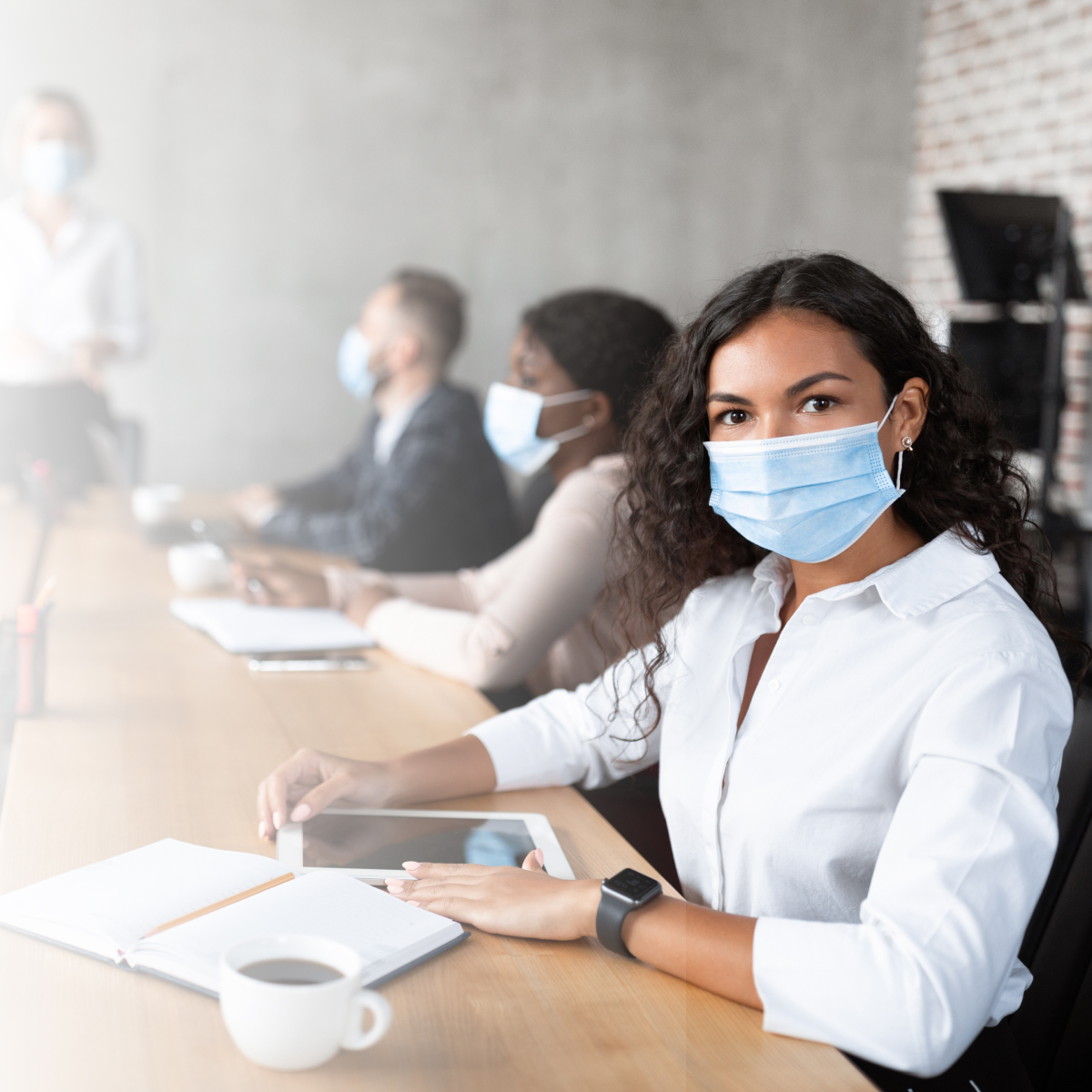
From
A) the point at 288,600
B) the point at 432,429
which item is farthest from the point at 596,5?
the point at 288,600

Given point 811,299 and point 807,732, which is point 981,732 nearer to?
point 807,732

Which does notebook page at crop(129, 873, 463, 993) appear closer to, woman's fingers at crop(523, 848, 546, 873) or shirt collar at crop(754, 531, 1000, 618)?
woman's fingers at crop(523, 848, 546, 873)

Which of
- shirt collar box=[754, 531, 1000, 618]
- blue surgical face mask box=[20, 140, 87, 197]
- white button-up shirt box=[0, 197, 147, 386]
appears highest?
blue surgical face mask box=[20, 140, 87, 197]

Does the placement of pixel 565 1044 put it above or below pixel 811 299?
below

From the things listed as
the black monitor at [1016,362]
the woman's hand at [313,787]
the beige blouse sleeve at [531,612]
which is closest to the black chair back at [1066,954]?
the woman's hand at [313,787]

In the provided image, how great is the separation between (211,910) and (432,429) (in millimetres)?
1976

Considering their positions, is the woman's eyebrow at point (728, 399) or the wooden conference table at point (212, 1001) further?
the woman's eyebrow at point (728, 399)

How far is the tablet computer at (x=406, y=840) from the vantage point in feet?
3.39

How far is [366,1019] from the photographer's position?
2.37 feet

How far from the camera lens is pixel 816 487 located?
1102 mm

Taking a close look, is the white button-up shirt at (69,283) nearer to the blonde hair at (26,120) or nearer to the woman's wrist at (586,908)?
the blonde hair at (26,120)

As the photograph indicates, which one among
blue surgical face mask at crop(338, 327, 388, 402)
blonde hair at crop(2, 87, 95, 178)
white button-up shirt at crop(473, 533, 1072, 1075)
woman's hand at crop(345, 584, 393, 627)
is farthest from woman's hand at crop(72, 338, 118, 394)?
white button-up shirt at crop(473, 533, 1072, 1075)

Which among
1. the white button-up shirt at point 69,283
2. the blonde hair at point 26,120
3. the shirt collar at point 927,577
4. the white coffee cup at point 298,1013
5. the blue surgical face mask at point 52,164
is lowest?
the white coffee cup at point 298,1013

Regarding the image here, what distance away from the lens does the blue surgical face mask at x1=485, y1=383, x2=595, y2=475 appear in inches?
80.5
